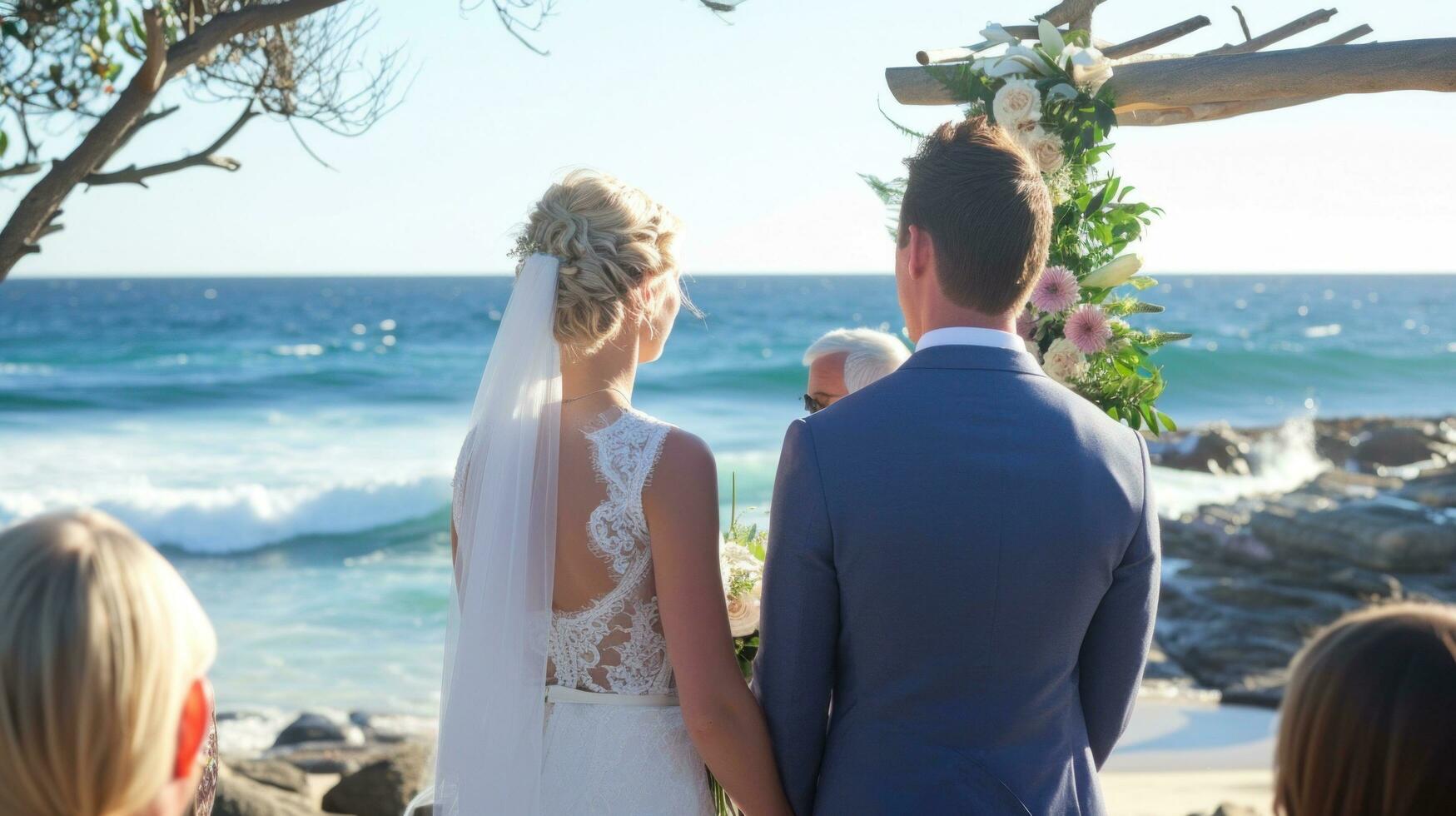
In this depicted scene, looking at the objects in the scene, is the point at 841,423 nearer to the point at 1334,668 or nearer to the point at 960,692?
the point at 960,692

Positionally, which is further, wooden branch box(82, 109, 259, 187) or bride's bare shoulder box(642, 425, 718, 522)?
wooden branch box(82, 109, 259, 187)

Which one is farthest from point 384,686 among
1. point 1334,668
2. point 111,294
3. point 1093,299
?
point 111,294

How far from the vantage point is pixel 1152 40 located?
3.32 metres

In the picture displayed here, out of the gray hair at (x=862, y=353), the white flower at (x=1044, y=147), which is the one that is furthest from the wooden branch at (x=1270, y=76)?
the gray hair at (x=862, y=353)

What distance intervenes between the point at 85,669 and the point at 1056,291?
2396 mm

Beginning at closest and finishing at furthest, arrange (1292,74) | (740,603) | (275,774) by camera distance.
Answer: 1. (740,603)
2. (1292,74)
3. (275,774)

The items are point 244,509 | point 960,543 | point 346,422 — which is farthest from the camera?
point 346,422

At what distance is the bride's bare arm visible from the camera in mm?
2289

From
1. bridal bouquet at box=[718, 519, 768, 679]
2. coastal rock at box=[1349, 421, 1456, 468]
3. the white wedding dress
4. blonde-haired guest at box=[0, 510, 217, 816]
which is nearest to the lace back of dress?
the white wedding dress

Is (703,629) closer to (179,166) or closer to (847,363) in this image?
(847,363)

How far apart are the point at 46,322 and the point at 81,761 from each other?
52.3m

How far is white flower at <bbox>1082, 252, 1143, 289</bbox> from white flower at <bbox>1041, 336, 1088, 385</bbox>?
0.17 m

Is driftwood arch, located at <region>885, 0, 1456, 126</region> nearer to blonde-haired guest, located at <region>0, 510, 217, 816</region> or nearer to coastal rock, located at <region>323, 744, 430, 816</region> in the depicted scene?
blonde-haired guest, located at <region>0, 510, 217, 816</region>

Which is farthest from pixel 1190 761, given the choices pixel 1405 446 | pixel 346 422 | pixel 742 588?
pixel 346 422
